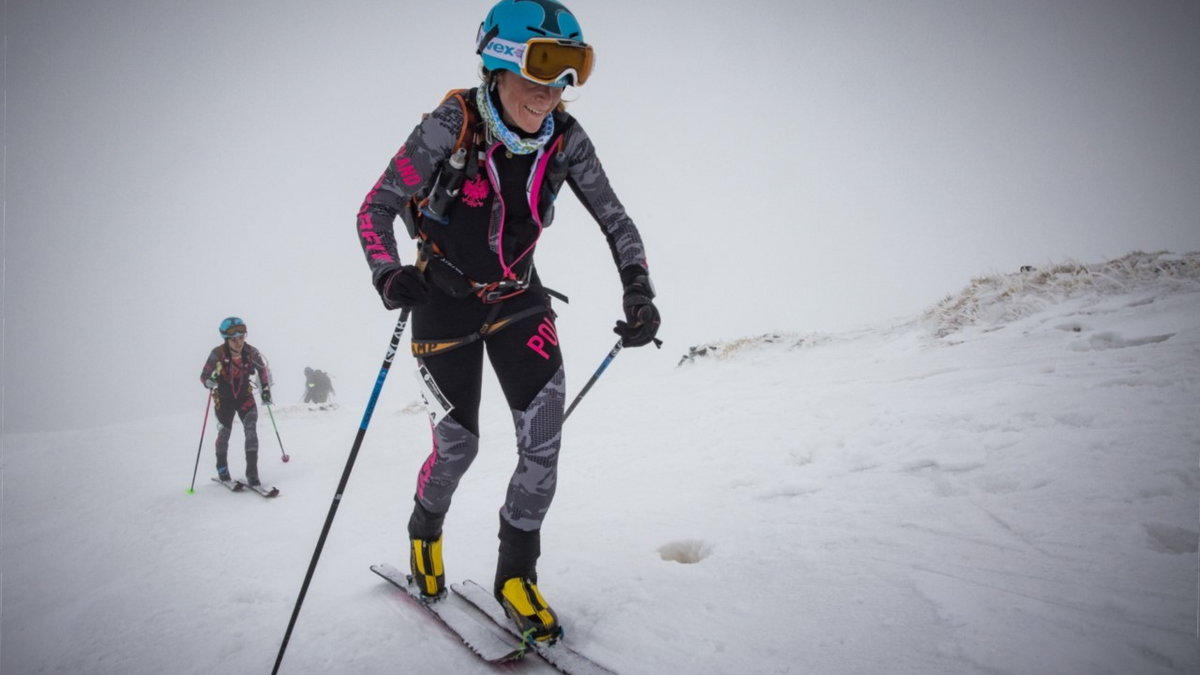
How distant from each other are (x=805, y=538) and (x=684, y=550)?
0.88 meters

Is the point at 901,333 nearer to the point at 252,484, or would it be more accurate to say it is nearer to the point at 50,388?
the point at 252,484

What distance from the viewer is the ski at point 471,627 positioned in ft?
8.38

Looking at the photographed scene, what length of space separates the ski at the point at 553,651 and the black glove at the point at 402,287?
1937 mm

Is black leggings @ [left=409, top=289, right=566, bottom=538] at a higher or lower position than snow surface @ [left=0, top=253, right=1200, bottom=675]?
higher

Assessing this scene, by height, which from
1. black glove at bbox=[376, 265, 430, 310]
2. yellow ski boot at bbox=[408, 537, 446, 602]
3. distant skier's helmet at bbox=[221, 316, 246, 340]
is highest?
distant skier's helmet at bbox=[221, 316, 246, 340]

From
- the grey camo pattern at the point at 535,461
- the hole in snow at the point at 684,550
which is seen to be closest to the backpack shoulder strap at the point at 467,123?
the grey camo pattern at the point at 535,461

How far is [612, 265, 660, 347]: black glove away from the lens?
3225 millimetres

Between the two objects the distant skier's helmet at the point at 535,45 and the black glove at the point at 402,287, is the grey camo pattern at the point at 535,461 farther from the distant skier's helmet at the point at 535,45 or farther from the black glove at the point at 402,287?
the distant skier's helmet at the point at 535,45

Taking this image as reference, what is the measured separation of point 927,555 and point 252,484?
10.0m

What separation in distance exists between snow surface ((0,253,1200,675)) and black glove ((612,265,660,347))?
5.24 feet

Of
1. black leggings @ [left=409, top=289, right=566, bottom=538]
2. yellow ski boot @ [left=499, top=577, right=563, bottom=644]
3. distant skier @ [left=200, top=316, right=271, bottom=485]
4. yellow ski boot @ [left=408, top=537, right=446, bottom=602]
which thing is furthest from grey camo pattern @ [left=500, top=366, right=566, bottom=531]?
distant skier @ [left=200, top=316, right=271, bottom=485]

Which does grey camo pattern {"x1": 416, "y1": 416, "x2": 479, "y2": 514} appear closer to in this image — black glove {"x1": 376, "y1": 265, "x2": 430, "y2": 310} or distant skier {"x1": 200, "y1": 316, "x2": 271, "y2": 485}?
black glove {"x1": 376, "y1": 265, "x2": 430, "y2": 310}

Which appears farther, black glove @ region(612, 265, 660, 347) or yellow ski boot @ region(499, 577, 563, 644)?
black glove @ region(612, 265, 660, 347)

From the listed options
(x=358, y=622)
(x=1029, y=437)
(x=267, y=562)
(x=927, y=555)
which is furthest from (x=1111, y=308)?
(x=267, y=562)
